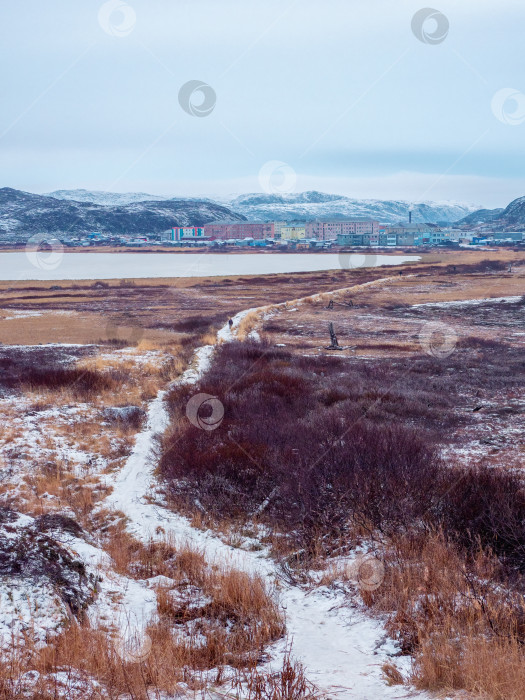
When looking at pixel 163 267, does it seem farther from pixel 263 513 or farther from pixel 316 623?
pixel 316 623

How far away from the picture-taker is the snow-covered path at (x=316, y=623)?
4398 millimetres

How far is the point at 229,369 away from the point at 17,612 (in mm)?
16441

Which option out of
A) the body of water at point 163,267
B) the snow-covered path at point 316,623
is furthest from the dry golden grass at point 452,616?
the body of water at point 163,267

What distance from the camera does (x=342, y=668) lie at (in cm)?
464

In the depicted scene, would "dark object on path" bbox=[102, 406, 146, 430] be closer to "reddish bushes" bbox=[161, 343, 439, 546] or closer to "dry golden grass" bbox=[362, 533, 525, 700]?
"reddish bushes" bbox=[161, 343, 439, 546]

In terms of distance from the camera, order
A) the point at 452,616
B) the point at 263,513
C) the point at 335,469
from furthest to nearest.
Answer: the point at 335,469
the point at 263,513
the point at 452,616

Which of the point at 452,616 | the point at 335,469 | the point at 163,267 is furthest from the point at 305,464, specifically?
the point at 163,267

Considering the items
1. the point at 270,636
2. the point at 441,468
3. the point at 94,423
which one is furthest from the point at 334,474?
the point at 94,423

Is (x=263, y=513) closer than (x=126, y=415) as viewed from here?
Yes

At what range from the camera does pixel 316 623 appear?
5.63m

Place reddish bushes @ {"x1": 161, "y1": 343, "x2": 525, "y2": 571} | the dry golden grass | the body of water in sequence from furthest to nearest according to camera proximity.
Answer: the body of water → reddish bushes @ {"x1": 161, "y1": 343, "x2": 525, "y2": 571} → the dry golden grass

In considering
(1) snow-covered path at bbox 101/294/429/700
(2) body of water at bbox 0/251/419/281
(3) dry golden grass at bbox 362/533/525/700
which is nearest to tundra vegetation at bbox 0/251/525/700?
(3) dry golden grass at bbox 362/533/525/700

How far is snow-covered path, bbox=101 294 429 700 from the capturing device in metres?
4.40

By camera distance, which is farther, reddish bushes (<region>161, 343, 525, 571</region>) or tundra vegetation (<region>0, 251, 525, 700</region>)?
reddish bushes (<region>161, 343, 525, 571</region>)
